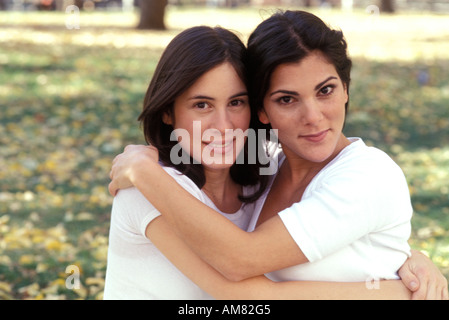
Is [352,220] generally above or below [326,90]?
below

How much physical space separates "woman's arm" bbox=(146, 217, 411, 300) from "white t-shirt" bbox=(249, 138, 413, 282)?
0.19 ft

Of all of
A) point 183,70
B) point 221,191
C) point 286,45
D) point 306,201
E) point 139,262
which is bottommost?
point 139,262

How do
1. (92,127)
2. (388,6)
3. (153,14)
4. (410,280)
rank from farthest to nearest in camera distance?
(388,6)
(153,14)
(92,127)
(410,280)

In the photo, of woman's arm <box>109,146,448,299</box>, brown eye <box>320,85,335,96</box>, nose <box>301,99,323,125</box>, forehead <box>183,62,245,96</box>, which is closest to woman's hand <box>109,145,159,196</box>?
woman's arm <box>109,146,448,299</box>

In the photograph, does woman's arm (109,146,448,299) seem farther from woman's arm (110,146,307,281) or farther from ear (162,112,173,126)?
ear (162,112,173,126)

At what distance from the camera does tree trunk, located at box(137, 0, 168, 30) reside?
16.8 meters

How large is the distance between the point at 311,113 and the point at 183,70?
545 millimetres

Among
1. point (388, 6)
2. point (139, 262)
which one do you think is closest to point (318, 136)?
point (139, 262)

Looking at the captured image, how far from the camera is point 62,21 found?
66.5 ft

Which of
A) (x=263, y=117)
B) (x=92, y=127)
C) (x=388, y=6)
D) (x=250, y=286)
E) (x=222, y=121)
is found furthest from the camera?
(x=388, y=6)

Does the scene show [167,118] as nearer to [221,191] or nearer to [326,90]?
[221,191]

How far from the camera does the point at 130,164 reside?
101 inches

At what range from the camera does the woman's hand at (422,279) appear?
260 centimetres

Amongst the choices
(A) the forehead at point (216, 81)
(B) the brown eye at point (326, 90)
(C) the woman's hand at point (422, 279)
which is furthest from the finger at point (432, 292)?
(A) the forehead at point (216, 81)
